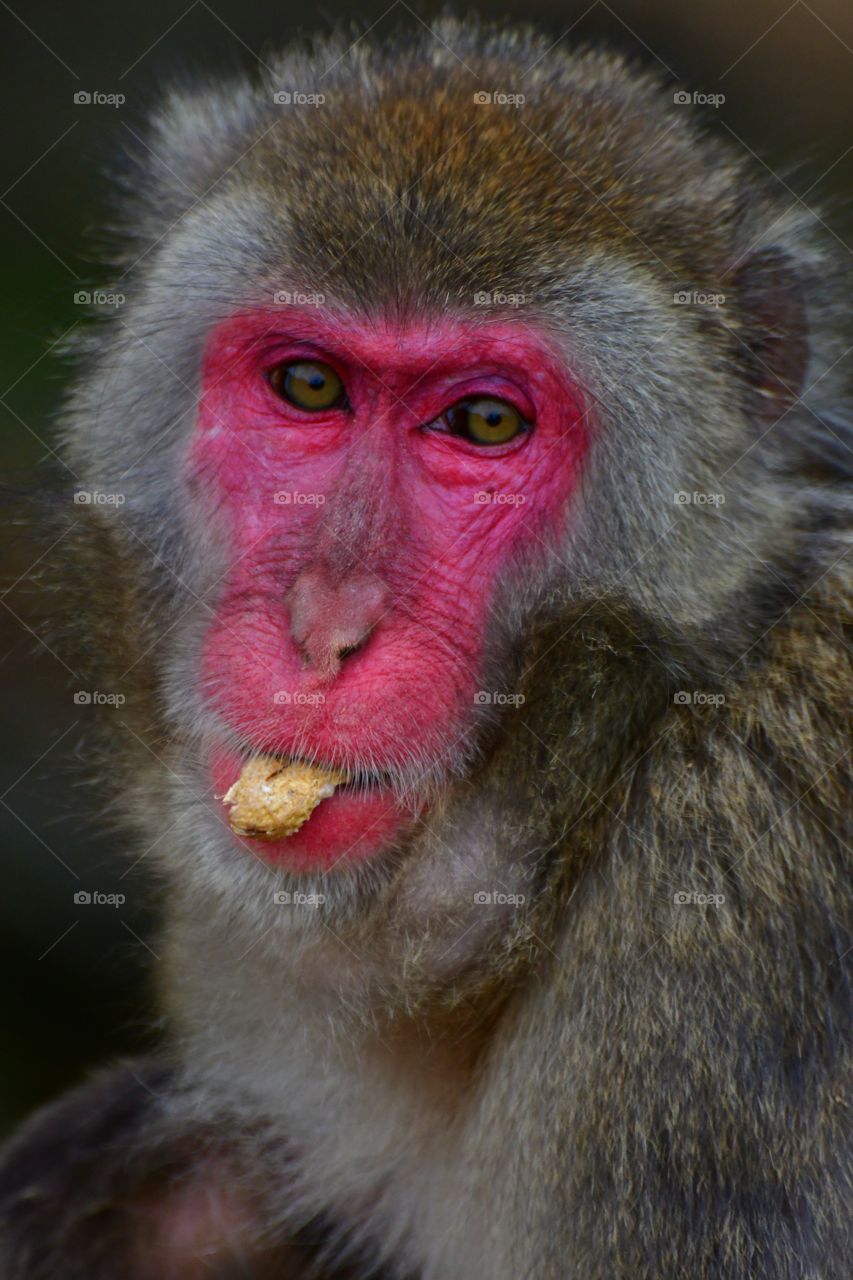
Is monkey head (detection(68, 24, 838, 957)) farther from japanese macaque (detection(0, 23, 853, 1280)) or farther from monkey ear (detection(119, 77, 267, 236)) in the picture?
monkey ear (detection(119, 77, 267, 236))

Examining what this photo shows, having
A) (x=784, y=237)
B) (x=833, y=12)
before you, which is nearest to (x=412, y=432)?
(x=784, y=237)

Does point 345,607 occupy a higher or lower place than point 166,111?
lower

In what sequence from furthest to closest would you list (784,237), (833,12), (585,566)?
(833,12) < (784,237) < (585,566)

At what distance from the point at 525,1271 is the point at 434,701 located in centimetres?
104

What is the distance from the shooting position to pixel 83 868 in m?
4.07

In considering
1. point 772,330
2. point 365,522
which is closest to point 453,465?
point 365,522

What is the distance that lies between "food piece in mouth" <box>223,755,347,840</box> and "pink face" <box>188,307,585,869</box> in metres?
0.03

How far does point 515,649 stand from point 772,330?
798 millimetres

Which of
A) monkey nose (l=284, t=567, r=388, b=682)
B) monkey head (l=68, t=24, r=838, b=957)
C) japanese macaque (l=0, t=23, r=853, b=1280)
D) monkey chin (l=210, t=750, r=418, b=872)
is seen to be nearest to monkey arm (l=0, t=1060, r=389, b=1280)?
japanese macaque (l=0, t=23, r=853, b=1280)

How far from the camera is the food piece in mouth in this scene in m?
2.52

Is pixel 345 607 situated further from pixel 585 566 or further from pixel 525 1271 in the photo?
pixel 525 1271

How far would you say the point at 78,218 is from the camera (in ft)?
14.4

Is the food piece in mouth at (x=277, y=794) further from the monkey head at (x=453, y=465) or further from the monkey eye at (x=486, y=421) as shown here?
the monkey eye at (x=486, y=421)

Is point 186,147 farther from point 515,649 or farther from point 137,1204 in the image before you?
point 137,1204
